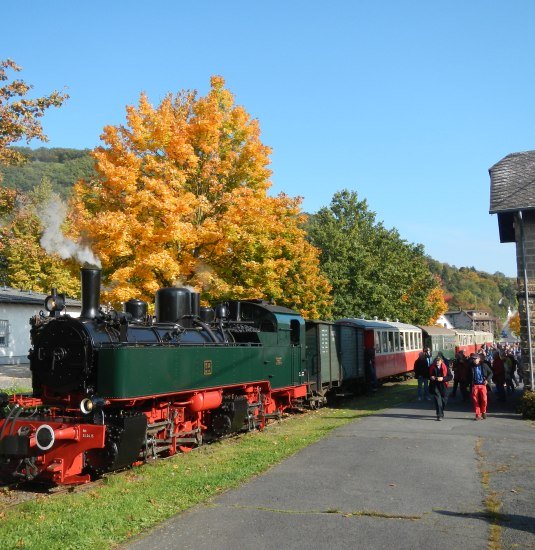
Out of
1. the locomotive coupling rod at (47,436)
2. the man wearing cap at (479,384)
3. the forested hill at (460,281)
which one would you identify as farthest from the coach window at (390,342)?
the forested hill at (460,281)

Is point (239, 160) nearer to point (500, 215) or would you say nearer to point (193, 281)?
point (193, 281)

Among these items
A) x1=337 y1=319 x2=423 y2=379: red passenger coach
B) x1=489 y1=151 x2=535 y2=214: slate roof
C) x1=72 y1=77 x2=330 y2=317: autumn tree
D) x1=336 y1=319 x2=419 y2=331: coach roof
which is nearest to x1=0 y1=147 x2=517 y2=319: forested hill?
x1=337 y1=319 x2=423 y2=379: red passenger coach

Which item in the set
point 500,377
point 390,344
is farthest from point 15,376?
point 500,377

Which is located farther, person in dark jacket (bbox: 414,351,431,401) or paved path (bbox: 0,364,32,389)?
paved path (bbox: 0,364,32,389)

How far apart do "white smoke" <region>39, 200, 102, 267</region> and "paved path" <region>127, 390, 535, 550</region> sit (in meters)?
8.21

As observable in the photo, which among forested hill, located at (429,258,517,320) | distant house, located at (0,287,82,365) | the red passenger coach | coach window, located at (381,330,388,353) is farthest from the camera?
forested hill, located at (429,258,517,320)

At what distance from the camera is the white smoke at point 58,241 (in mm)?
13742

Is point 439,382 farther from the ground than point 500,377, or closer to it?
farther from the ground

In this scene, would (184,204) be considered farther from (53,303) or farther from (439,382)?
(439,382)

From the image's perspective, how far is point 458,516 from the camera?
235 inches

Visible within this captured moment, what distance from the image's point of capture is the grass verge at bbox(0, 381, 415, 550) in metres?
5.59

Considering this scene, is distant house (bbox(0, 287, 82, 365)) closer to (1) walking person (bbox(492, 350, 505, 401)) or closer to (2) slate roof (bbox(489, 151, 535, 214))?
(1) walking person (bbox(492, 350, 505, 401))

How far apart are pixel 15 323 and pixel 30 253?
11.6m

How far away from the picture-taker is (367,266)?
37.7 metres
